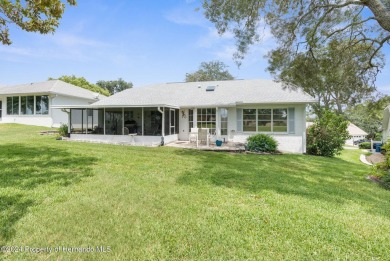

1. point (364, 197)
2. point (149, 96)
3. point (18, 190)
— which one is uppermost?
point (149, 96)

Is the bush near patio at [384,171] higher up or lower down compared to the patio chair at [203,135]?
lower down

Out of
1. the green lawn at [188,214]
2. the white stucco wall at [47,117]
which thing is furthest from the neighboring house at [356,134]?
the white stucco wall at [47,117]

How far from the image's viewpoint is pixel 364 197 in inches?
217

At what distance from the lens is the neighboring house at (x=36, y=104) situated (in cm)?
2084

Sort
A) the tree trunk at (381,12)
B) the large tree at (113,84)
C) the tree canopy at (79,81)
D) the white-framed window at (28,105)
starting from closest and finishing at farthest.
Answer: the tree trunk at (381,12) → the white-framed window at (28,105) → the tree canopy at (79,81) → the large tree at (113,84)

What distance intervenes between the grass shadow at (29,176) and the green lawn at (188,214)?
0.02 metres

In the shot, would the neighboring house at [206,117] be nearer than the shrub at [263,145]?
No

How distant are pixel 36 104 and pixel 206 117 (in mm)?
17869

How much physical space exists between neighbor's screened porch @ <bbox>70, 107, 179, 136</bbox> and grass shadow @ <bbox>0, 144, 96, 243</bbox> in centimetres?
604

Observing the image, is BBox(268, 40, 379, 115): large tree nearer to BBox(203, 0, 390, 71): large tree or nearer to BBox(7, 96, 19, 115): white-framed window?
BBox(203, 0, 390, 71): large tree

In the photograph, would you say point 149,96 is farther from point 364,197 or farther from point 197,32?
point 364,197

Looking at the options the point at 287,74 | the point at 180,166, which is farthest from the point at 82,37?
the point at 287,74

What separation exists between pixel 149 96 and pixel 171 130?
4513mm

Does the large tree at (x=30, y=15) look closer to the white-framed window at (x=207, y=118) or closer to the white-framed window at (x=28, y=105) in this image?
the white-framed window at (x=207, y=118)
